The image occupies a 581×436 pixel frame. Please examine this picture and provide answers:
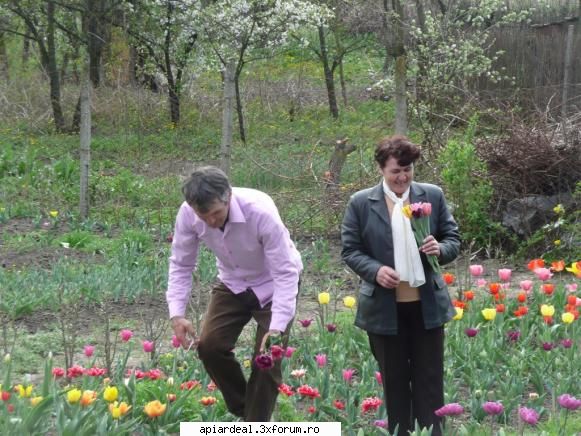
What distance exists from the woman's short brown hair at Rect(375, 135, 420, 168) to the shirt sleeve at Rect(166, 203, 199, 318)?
86cm

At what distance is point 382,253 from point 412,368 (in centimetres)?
53

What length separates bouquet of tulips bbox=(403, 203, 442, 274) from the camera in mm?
3826

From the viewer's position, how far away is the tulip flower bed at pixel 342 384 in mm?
3654

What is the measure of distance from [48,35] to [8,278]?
10.6 metres

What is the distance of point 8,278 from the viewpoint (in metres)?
7.56

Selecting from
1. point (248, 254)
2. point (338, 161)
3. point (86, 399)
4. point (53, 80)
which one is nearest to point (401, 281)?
point (248, 254)

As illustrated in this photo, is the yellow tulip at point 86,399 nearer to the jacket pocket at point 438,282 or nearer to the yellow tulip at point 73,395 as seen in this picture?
the yellow tulip at point 73,395

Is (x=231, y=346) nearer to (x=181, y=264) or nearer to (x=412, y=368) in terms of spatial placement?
(x=181, y=264)

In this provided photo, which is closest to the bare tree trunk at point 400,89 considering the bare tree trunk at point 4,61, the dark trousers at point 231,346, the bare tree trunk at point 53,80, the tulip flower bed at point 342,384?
the tulip flower bed at point 342,384

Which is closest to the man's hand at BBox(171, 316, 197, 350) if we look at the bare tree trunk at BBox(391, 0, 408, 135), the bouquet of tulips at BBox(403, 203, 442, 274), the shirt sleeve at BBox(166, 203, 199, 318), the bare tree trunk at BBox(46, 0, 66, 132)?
the shirt sleeve at BBox(166, 203, 199, 318)

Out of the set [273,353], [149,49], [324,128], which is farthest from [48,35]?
[273,353]

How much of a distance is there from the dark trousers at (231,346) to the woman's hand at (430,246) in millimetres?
719

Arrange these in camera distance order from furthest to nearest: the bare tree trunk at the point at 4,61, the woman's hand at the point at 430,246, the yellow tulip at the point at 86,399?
the bare tree trunk at the point at 4,61 → the woman's hand at the point at 430,246 → the yellow tulip at the point at 86,399

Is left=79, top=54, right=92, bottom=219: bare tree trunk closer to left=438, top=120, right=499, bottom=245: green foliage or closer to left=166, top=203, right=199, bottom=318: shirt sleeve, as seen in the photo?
left=438, top=120, right=499, bottom=245: green foliage
